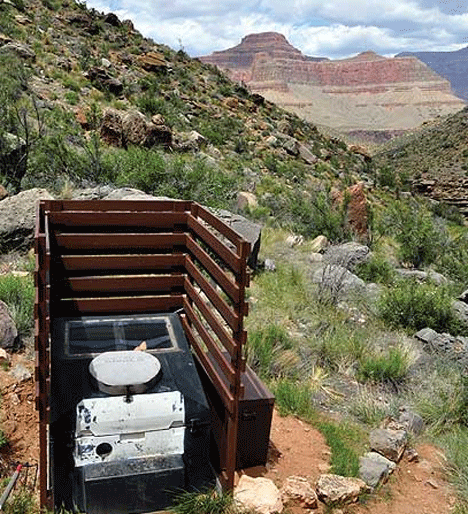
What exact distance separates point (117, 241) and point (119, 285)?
32cm

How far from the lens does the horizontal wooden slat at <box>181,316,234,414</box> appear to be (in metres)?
3.29

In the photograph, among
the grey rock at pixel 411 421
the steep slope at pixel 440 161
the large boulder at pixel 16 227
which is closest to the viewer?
the grey rock at pixel 411 421

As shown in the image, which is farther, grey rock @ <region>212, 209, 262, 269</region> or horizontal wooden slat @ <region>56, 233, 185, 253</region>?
grey rock @ <region>212, 209, 262, 269</region>

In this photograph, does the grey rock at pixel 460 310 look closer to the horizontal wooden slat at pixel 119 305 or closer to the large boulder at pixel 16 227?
the horizontal wooden slat at pixel 119 305

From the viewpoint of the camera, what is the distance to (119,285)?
4234 millimetres

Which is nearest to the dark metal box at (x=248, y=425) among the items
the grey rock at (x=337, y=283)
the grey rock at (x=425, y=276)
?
the grey rock at (x=337, y=283)

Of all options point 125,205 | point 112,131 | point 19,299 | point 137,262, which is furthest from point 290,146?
point 137,262

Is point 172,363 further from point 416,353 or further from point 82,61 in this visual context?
point 82,61

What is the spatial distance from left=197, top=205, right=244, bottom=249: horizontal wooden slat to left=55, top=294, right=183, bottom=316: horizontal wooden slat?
Result: 0.72 meters

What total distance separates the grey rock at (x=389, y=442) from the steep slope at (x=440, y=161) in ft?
96.7

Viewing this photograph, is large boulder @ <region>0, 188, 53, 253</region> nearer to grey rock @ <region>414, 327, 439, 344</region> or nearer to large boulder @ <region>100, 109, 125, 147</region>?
grey rock @ <region>414, 327, 439, 344</region>

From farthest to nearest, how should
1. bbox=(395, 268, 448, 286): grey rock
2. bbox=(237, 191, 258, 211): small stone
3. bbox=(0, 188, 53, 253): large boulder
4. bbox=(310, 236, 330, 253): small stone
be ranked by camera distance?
bbox=(237, 191, 258, 211): small stone
bbox=(310, 236, 330, 253): small stone
bbox=(395, 268, 448, 286): grey rock
bbox=(0, 188, 53, 253): large boulder

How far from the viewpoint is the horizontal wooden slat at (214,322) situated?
3252mm

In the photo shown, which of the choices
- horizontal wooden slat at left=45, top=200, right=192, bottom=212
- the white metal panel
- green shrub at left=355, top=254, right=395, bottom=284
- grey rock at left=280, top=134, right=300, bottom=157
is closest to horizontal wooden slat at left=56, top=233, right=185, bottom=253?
horizontal wooden slat at left=45, top=200, right=192, bottom=212
